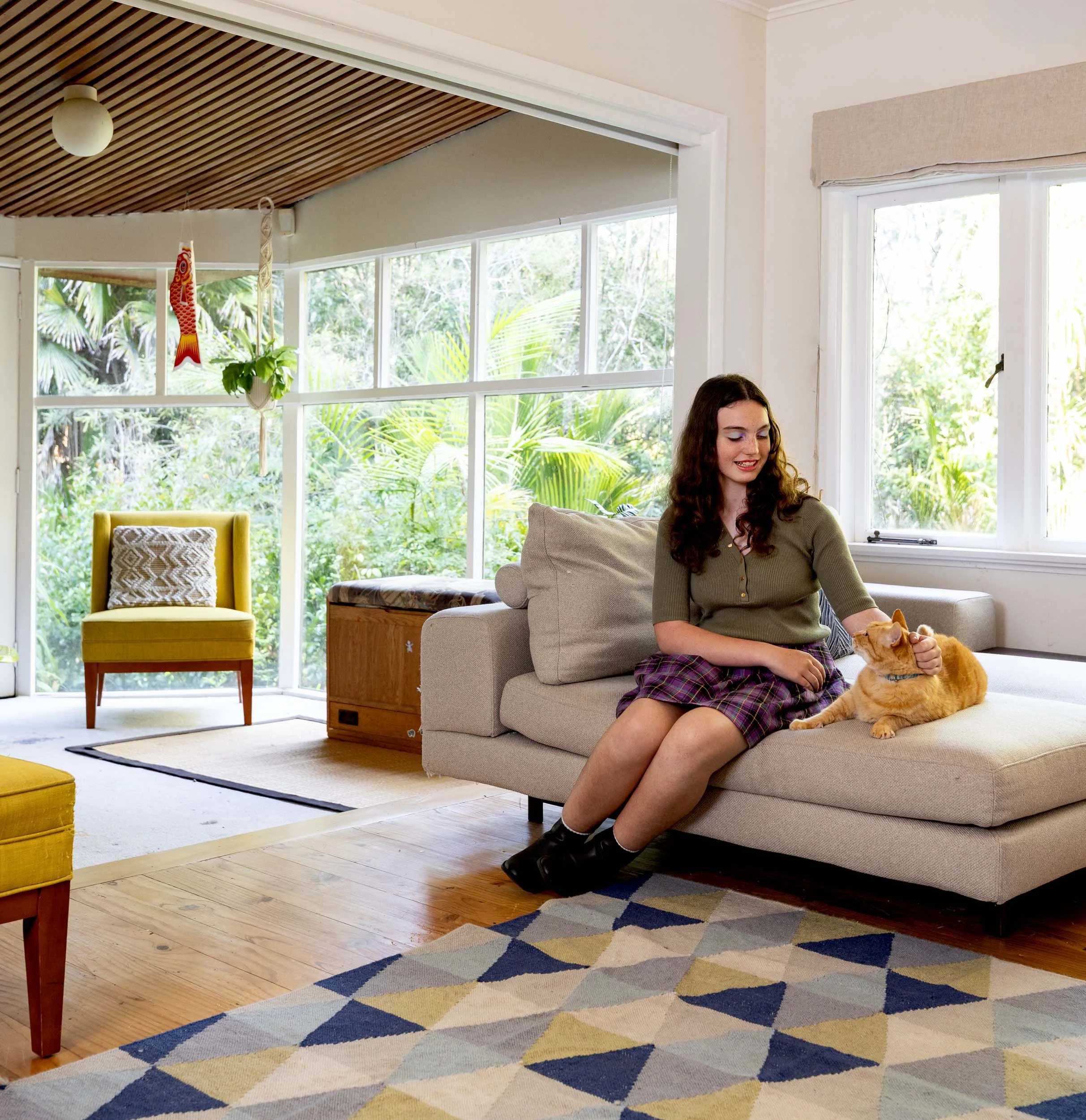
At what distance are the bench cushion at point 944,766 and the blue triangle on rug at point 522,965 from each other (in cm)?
61

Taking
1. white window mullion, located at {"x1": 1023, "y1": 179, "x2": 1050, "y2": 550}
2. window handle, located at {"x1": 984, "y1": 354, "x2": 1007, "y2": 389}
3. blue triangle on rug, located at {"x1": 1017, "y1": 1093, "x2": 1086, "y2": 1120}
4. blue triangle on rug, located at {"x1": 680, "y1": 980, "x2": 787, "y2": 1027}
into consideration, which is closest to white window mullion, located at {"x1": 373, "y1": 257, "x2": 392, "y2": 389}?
window handle, located at {"x1": 984, "y1": 354, "x2": 1007, "y2": 389}

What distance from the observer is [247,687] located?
5.36 m

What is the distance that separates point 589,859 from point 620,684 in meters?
0.48

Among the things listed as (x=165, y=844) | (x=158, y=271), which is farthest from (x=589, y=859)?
(x=158, y=271)

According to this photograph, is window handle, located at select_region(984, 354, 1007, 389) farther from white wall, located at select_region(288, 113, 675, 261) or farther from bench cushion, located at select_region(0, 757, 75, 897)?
bench cushion, located at select_region(0, 757, 75, 897)

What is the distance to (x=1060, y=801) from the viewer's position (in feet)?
8.23

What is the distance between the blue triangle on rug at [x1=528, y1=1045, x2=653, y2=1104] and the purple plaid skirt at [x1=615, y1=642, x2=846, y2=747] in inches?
33.7

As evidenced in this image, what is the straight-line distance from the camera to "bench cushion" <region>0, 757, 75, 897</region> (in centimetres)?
193

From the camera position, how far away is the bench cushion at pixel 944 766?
7.80 feet

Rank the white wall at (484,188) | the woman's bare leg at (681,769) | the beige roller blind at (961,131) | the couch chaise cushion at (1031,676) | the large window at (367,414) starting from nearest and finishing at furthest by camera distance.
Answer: the woman's bare leg at (681,769)
the couch chaise cushion at (1031,676)
the beige roller blind at (961,131)
the white wall at (484,188)
the large window at (367,414)

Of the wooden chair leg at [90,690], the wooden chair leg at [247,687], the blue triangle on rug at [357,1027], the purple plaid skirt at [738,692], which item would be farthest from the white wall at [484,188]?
the blue triangle on rug at [357,1027]

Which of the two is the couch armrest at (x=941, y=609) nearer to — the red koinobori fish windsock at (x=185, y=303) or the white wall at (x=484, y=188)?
the white wall at (x=484, y=188)

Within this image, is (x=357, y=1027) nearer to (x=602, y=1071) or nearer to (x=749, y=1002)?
(x=602, y=1071)

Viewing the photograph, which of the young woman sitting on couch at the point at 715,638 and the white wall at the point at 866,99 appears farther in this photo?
the white wall at the point at 866,99
